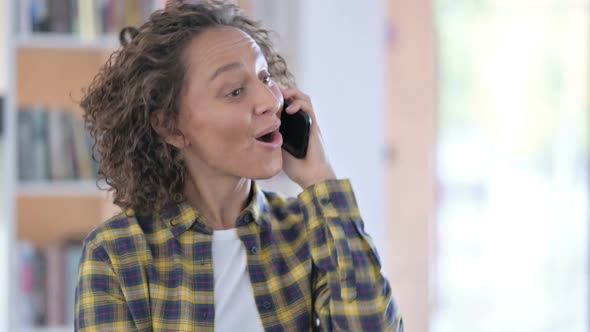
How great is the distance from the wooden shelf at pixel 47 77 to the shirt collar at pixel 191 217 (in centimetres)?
192

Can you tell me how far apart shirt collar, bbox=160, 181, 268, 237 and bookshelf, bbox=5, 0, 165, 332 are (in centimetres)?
151

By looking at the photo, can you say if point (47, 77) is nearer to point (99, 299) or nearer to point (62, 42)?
point (62, 42)

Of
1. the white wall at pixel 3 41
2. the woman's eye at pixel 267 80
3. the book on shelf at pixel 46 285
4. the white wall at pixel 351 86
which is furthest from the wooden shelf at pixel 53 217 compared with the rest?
the woman's eye at pixel 267 80

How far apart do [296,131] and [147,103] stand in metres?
0.22

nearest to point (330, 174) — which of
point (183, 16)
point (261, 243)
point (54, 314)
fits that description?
point (261, 243)

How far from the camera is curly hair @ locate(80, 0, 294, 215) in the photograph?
3.96 ft

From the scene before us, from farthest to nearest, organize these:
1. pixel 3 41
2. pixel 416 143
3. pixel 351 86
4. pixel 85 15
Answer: pixel 416 143 < pixel 351 86 < pixel 85 15 < pixel 3 41

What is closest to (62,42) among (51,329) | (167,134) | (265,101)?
(51,329)

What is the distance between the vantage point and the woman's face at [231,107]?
1.18 metres

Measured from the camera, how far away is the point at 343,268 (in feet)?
3.79

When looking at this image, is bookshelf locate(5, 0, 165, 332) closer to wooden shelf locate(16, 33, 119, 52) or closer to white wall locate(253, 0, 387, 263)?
wooden shelf locate(16, 33, 119, 52)

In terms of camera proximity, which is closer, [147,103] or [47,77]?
[147,103]

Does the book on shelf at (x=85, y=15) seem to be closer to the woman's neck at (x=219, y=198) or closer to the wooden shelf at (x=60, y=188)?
the wooden shelf at (x=60, y=188)

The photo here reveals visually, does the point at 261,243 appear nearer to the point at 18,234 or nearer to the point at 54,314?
the point at 54,314
